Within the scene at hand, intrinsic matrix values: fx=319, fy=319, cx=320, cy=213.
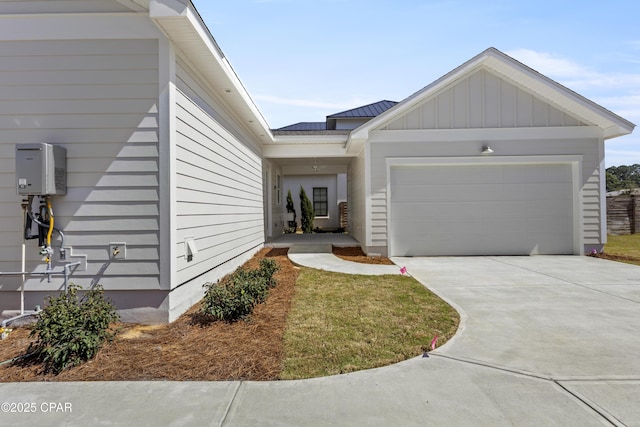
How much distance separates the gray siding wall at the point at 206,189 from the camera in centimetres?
428

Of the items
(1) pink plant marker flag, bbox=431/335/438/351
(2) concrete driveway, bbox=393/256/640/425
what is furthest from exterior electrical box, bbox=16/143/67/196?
(2) concrete driveway, bbox=393/256/640/425

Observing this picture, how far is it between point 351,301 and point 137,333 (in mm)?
2749

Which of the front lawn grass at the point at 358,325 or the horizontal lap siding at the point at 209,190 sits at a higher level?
the horizontal lap siding at the point at 209,190

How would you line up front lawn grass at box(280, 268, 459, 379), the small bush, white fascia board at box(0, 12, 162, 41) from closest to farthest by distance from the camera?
front lawn grass at box(280, 268, 459, 379), the small bush, white fascia board at box(0, 12, 162, 41)

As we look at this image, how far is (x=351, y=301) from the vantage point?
4684 millimetres

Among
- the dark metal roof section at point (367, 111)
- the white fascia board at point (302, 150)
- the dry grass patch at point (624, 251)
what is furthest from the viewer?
the dark metal roof section at point (367, 111)

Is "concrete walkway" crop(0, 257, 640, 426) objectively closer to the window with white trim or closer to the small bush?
the small bush

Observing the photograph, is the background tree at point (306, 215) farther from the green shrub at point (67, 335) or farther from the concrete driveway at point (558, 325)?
the green shrub at point (67, 335)

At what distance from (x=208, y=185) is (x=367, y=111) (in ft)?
48.5

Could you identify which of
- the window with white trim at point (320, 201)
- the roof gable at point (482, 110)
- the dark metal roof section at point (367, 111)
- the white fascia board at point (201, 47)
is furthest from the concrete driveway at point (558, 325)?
the dark metal roof section at point (367, 111)

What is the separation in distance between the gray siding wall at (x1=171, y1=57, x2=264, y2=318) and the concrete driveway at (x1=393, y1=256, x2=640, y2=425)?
3409mm

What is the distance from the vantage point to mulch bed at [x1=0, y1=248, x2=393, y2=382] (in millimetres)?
2697

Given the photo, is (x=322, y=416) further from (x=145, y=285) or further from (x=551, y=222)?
(x=551, y=222)

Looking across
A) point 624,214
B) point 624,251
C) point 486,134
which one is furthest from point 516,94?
point 624,214
